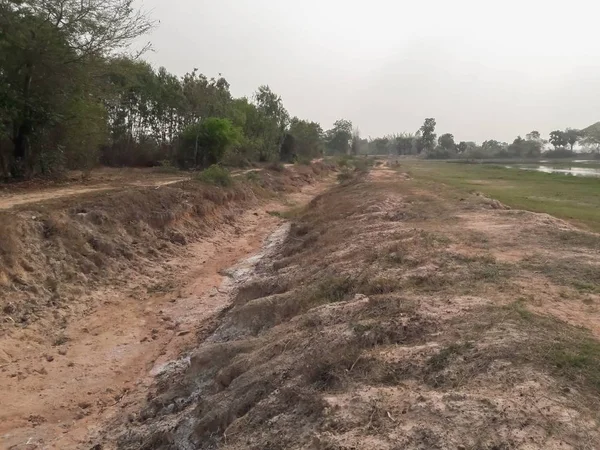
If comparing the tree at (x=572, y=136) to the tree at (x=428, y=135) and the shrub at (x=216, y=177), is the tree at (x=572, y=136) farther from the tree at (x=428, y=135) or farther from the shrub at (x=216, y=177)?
the shrub at (x=216, y=177)

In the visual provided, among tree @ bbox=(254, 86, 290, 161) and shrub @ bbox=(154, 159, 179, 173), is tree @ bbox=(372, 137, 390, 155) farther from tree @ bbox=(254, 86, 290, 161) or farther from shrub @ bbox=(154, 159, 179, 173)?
shrub @ bbox=(154, 159, 179, 173)

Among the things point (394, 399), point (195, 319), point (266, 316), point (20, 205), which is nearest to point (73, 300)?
point (195, 319)

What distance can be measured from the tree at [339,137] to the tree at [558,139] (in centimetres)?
5252

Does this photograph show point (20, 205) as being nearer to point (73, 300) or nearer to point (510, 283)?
point (73, 300)

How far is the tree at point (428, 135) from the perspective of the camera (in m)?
147

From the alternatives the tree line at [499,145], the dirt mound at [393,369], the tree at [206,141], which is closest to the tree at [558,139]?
the tree line at [499,145]

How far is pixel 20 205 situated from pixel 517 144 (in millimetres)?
132643

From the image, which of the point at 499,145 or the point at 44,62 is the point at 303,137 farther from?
the point at 499,145

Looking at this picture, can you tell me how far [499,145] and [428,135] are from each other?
2307 centimetres

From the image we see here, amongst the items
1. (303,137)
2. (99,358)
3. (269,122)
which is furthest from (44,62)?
(303,137)

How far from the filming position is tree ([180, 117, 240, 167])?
118ft

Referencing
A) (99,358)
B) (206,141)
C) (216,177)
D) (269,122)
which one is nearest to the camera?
(99,358)

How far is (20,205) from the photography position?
14.1m

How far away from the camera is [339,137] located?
127438 mm
